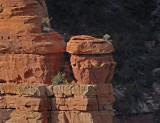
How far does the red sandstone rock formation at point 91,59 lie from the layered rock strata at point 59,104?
43 centimetres

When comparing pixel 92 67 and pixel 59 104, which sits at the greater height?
pixel 92 67

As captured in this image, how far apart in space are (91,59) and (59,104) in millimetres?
1884

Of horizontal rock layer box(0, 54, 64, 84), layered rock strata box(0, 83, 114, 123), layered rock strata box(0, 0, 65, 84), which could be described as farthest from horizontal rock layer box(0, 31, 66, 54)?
layered rock strata box(0, 83, 114, 123)

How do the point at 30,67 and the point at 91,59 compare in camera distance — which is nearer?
the point at 91,59

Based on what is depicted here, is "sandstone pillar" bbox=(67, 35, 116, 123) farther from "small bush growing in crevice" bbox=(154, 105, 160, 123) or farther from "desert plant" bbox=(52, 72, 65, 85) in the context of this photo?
"small bush growing in crevice" bbox=(154, 105, 160, 123)

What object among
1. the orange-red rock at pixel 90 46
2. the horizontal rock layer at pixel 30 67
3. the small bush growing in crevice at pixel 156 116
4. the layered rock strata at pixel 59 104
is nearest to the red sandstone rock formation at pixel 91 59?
the orange-red rock at pixel 90 46

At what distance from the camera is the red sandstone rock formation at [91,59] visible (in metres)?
23.2

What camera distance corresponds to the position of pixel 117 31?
1599 inches

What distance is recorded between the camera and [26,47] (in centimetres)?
2405

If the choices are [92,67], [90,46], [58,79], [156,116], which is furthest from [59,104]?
[156,116]

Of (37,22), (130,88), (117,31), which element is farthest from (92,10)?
(37,22)

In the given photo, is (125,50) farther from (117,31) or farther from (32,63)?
(32,63)

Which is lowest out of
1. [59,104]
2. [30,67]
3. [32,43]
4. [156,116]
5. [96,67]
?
[156,116]

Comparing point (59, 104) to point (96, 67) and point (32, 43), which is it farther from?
point (32, 43)
